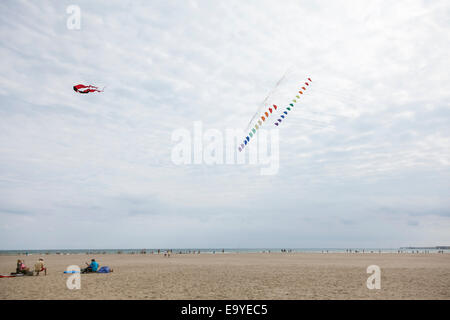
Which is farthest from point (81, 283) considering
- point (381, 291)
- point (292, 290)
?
point (381, 291)

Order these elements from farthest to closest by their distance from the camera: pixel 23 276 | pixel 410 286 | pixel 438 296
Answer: pixel 23 276 < pixel 410 286 < pixel 438 296

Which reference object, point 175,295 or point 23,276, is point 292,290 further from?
point 23,276

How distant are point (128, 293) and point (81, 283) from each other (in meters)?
5.17

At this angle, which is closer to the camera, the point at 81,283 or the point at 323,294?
the point at 323,294

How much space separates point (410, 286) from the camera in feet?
57.1
